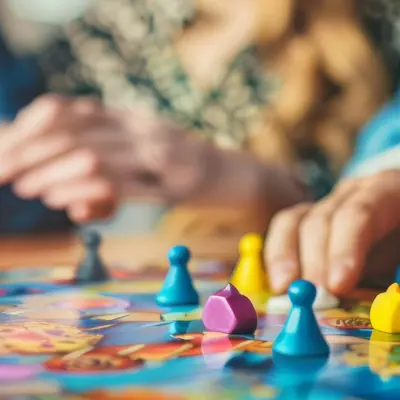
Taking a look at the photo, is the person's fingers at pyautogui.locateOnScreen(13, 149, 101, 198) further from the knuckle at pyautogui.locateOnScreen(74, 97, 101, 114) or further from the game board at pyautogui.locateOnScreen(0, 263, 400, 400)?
the game board at pyautogui.locateOnScreen(0, 263, 400, 400)

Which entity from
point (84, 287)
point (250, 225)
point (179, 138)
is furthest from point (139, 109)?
point (84, 287)

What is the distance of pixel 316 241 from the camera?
687 mm

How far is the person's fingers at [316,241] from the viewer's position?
2.16 feet

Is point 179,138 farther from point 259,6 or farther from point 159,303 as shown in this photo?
point 159,303

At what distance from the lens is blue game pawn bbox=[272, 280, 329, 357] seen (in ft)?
1.54

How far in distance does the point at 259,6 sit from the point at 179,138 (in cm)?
37

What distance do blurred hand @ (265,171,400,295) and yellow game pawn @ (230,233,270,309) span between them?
2 cm

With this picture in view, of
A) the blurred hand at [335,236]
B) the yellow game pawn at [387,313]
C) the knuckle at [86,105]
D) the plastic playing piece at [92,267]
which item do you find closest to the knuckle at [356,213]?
the blurred hand at [335,236]

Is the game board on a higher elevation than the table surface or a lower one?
lower

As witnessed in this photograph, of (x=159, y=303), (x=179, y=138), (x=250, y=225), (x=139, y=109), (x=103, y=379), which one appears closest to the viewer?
(x=103, y=379)

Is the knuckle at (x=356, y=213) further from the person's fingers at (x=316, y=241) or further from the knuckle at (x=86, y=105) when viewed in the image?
the knuckle at (x=86, y=105)

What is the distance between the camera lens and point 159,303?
648mm

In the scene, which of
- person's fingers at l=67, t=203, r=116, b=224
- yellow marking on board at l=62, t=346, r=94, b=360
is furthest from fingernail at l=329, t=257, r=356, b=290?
person's fingers at l=67, t=203, r=116, b=224

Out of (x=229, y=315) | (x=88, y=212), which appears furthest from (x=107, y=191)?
(x=229, y=315)
